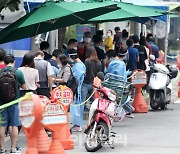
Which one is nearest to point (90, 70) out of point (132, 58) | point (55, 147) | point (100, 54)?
point (132, 58)

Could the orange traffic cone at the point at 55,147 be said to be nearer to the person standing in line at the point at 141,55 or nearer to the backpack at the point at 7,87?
the backpack at the point at 7,87

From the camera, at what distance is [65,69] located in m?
13.8

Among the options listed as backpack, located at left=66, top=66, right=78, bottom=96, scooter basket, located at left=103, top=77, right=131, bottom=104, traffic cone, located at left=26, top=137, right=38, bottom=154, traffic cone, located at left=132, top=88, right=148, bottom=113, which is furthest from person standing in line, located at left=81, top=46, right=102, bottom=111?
traffic cone, located at left=26, top=137, right=38, bottom=154

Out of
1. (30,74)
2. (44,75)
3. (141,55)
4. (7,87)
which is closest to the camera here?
(7,87)

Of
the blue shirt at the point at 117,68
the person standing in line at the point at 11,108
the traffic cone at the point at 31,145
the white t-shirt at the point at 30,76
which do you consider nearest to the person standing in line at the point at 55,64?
the blue shirt at the point at 117,68

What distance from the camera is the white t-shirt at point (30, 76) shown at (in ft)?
40.7

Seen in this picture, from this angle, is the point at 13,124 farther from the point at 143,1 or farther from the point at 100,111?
the point at 143,1

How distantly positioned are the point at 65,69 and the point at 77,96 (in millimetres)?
1007

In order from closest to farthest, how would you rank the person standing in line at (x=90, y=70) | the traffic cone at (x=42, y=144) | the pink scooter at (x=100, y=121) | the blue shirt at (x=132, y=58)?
the traffic cone at (x=42, y=144)
the pink scooter at (x=100, y=121)
the person standing in line at (x=90, y=70)
the blue shirt at (x=132, y=58)

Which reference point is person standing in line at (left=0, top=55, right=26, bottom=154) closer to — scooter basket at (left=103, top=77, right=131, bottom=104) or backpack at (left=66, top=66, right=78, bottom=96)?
backpack at (left=66, top=66, right=78, bottom=96)

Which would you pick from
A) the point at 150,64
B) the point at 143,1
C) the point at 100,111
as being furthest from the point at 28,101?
the point at 143,1

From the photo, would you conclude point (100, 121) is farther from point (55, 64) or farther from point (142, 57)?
point (142, 57)

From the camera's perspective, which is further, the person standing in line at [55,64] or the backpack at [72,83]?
the person standing in line at [55,64]

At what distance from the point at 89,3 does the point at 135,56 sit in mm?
3360
